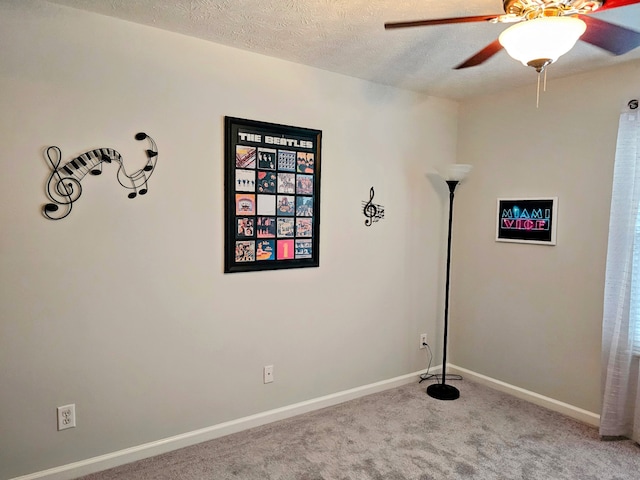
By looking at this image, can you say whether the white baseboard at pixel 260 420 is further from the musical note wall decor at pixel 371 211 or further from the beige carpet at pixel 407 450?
the musical note wall decor at pixel 371 211

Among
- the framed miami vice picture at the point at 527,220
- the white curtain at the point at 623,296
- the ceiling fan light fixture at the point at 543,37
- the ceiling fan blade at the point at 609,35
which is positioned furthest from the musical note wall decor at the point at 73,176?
the white curtain at the point at 623,296

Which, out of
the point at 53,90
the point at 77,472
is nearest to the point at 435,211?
the point at 53,90

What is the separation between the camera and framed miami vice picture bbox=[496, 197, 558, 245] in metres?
3.03

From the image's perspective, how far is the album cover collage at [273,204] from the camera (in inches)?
102

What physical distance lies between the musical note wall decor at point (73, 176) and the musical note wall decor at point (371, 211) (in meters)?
1.61

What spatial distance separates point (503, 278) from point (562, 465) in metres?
1.39

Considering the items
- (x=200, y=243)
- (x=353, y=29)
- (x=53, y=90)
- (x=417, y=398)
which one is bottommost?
(x=417, y=398)

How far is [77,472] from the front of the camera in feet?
7.11

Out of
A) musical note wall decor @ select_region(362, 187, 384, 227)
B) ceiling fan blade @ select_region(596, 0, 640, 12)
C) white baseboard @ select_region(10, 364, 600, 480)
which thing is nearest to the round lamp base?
white baseboard @ select_region(10, 364, 600, 480)

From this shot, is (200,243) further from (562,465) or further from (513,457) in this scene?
(562,465)

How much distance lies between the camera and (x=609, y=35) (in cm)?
164

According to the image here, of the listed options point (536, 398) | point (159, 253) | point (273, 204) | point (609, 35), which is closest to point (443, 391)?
point (536, 398)

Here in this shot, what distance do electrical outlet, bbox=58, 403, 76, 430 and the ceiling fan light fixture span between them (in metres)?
2.60

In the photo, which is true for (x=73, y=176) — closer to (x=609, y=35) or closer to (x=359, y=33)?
(x=359, y=33)
